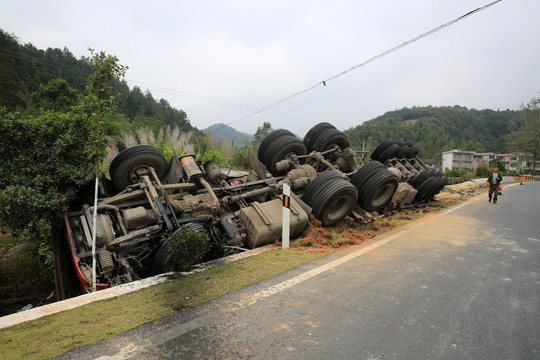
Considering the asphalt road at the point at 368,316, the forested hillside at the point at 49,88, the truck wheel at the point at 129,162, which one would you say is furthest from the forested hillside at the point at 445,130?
the asphalt road at the point at 368,316

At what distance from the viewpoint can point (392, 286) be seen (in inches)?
144

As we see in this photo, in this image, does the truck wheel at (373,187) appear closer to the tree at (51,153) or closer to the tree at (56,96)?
the tree at (51,153)

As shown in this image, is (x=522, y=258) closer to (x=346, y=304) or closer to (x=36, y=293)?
(x=346, y=304)

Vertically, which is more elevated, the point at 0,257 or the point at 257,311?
the point at 257,311

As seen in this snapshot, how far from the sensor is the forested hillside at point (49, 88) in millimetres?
26078

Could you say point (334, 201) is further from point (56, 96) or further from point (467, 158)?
point (467, 158)

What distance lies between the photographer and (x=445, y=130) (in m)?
95.7

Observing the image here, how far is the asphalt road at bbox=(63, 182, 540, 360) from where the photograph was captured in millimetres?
2420

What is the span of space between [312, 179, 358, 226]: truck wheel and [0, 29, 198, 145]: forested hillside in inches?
271

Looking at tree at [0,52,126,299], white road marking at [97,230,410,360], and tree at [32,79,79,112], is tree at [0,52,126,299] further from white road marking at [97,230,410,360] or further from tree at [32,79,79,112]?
tree at [32,79,79,112]

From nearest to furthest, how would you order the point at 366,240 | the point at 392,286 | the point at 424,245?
the point at 392,286, the point at 424,245, the point at 366,240

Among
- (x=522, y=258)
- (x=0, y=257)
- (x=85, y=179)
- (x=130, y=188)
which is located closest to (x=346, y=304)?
(x=522, y=258)

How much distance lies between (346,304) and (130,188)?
4.81 meters

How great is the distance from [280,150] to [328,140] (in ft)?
5.80
